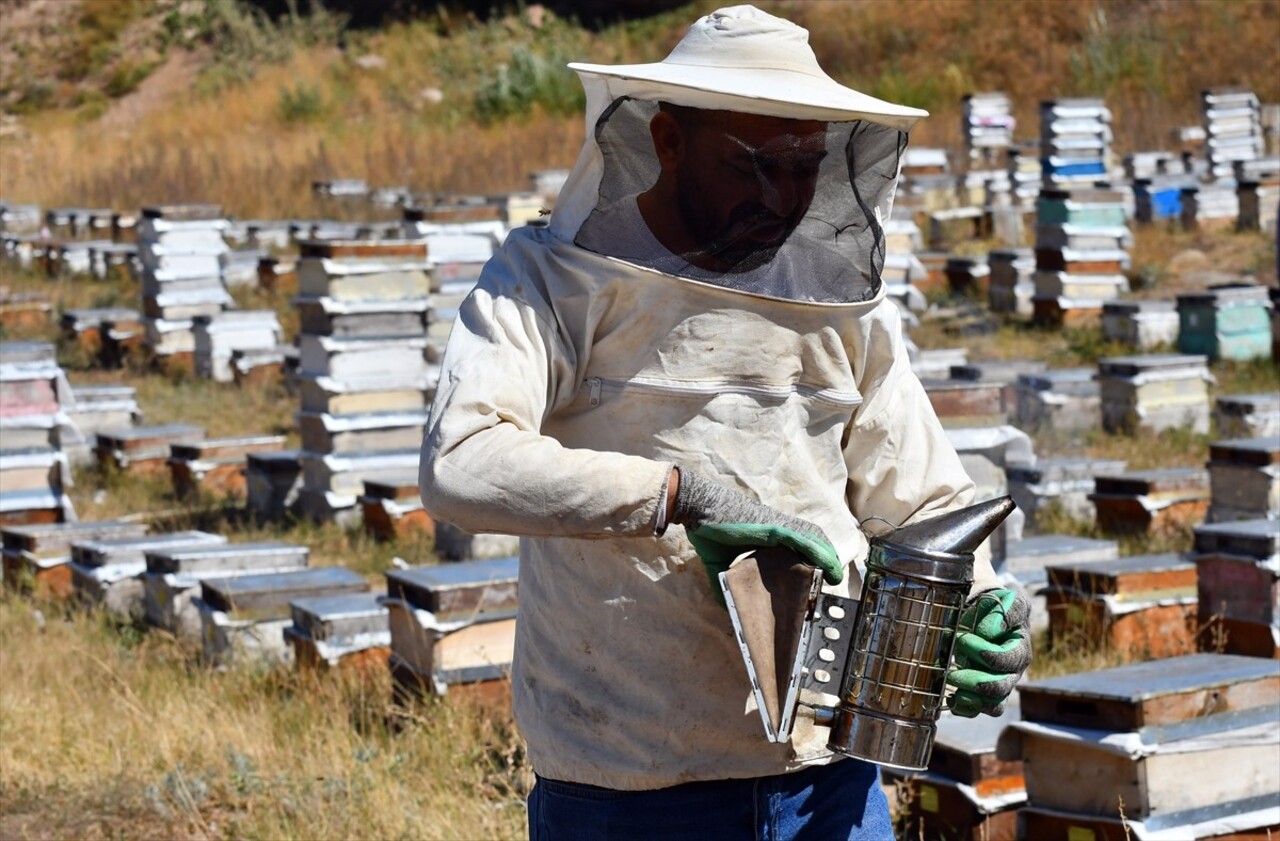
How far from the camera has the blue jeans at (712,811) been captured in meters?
2.16

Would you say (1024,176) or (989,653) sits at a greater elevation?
(989,653)

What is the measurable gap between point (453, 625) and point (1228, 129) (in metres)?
15.9

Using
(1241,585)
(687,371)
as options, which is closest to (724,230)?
(687,371)

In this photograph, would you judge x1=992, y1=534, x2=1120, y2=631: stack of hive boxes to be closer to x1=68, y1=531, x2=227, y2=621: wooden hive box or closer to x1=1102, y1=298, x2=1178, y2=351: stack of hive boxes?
x1=68, y1=531, x2=227, y2=621: wooden hive box

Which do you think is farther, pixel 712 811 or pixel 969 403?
pixel 969 403

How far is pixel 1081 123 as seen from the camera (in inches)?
691

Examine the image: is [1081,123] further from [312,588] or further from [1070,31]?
[312,588]

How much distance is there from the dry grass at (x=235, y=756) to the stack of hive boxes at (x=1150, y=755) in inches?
49.2

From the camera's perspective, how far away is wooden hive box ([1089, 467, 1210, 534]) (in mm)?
6719

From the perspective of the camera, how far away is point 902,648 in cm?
204

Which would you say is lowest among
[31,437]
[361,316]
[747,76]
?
[31,437]

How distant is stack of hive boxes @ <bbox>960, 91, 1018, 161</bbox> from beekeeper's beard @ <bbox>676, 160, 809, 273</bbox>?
19.6 meters

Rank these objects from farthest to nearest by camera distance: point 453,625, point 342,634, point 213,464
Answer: point 213,464 < point 342,634 < point 453,625

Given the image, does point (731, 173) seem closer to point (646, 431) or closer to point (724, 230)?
point (724, 230)
